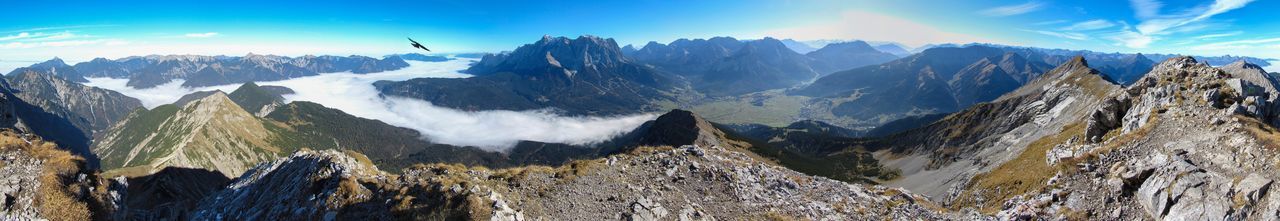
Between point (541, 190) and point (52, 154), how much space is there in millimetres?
34856

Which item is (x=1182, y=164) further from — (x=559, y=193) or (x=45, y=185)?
(x=45, y=185)

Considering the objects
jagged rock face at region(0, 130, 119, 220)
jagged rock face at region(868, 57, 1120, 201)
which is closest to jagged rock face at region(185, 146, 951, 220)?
jagged rock face at region(0, 130, 119, 220)

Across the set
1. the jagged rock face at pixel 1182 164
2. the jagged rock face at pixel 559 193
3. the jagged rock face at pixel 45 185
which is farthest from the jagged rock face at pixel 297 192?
the jagged rock face at pixel 1182 164

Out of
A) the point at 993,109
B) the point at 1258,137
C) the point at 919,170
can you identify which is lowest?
the point at 919,170

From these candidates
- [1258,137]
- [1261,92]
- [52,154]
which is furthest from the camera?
[1261,92]

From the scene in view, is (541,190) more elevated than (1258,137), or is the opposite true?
(1258,137)

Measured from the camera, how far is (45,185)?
31.9m

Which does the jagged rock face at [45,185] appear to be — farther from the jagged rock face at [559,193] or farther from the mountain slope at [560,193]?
the mountain slope at [560,193]

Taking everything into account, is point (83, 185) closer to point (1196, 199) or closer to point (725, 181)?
point (725, 181)

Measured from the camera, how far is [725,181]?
40.8 meters

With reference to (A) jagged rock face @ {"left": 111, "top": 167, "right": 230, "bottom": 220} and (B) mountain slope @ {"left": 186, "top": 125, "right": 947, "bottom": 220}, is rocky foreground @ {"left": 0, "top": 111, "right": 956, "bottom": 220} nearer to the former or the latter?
(B) mountain slope @ {"left": 186, "top": 125, "right": 947, "bottom": 220}

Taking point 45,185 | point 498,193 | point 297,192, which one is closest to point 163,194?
point 45,185

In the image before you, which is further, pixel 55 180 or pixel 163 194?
pixel 163 194

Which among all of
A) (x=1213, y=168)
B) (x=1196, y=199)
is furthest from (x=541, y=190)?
(x=1213, y=168)
